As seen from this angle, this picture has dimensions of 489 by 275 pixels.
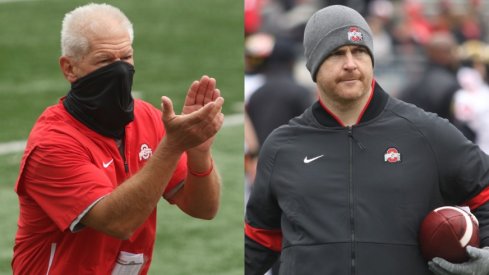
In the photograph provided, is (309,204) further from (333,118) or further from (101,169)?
(101,169)

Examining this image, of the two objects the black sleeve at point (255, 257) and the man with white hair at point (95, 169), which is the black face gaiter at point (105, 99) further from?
the black sleeve at point (255, 257)

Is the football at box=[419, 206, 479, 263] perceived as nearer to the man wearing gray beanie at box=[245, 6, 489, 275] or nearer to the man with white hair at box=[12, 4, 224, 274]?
the man wearing gray beanie at box=[245, 6, 489, 275]

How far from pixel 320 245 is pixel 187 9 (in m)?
14.0

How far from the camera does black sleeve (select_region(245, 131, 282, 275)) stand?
15.3 feet

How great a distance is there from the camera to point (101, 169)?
4.45m

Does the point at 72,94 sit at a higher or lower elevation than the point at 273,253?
higher

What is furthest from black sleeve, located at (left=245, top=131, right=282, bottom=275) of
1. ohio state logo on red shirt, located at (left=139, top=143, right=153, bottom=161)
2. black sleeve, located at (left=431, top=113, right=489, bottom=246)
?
black sleeve, located at (left=431, top=113, right=489, bottom=246)

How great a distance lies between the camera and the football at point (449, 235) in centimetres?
430

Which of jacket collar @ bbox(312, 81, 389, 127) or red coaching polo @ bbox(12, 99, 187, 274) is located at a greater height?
jacket collar @ bbox(312, 81, 389, 127)

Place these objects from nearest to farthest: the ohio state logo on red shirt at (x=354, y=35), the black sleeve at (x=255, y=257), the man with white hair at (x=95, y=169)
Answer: the man with white hair at (x=95, y=169)
the ohio state logo on red shirt at (x=354, y=35)
the black sleeve at (x=255, y=257)

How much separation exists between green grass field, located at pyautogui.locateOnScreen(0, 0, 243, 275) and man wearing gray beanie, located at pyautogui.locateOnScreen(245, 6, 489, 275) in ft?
13.0

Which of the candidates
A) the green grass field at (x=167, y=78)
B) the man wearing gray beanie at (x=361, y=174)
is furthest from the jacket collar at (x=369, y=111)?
the green grass field at (x=167, y=78)

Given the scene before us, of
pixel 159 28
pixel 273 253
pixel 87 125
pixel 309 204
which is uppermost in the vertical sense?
pixel 87 125

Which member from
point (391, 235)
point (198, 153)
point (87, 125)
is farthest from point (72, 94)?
point (391, 235)
